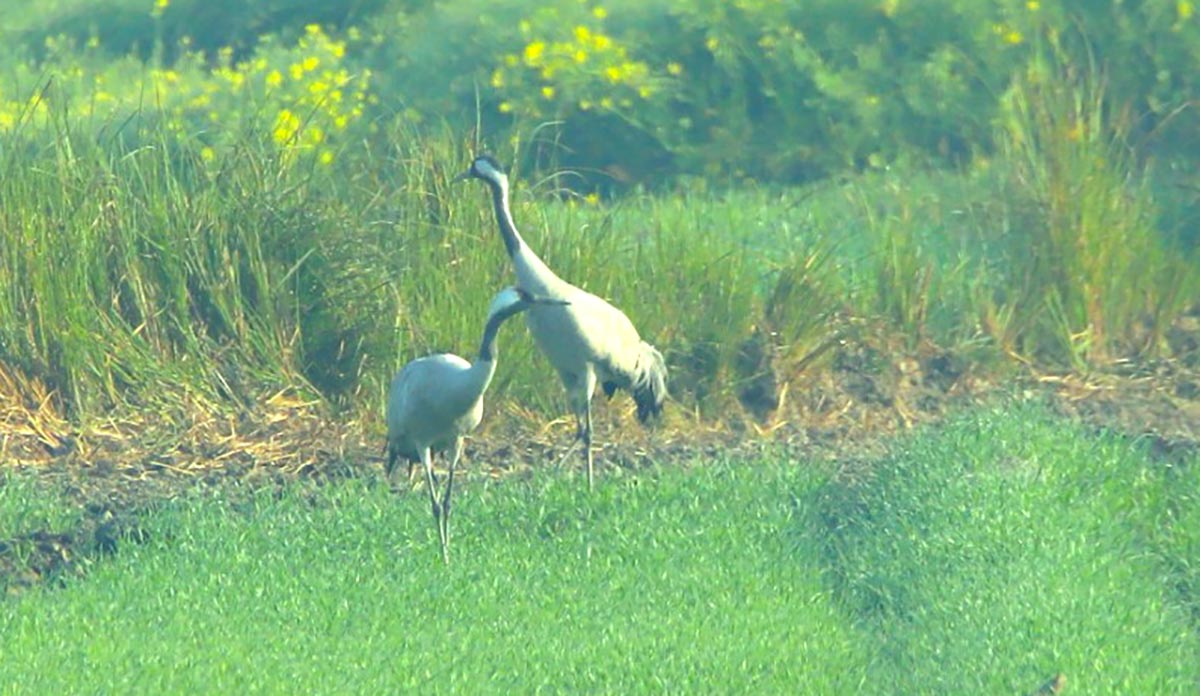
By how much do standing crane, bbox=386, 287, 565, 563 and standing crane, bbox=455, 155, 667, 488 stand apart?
1.96ft

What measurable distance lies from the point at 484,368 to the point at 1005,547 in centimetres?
203

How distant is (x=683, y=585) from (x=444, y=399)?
1224 millimetres

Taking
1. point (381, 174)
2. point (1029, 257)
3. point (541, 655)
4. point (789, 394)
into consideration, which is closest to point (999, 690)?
point (541, 655)

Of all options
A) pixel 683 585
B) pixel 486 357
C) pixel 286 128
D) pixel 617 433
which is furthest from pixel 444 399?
pixel 286 128

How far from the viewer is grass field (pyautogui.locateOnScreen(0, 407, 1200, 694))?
6.53 metres

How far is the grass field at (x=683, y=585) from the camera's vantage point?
21.4ft

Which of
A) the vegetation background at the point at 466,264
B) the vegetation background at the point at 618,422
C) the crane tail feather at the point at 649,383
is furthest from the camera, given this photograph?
the vegetation background at the point at 466,264

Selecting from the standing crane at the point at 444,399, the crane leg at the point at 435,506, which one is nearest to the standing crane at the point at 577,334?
the standing crane at the point at 444,399

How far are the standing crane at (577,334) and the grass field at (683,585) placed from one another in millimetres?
408

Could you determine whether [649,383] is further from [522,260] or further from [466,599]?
[466,599]

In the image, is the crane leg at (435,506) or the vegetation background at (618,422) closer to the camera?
the vegetation background at (618,422)

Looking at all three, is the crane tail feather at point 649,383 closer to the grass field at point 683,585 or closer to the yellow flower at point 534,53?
the grass field at point 683,585

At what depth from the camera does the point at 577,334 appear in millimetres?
8758

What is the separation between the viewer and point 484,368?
26.0ft
